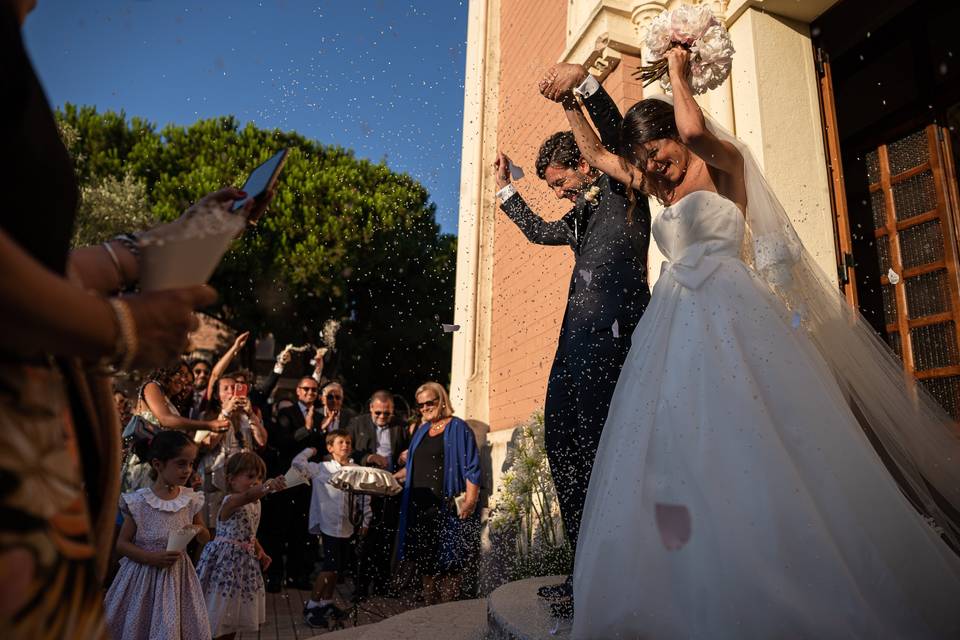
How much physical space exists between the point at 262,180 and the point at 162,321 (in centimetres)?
40

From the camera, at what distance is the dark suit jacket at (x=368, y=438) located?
689cm

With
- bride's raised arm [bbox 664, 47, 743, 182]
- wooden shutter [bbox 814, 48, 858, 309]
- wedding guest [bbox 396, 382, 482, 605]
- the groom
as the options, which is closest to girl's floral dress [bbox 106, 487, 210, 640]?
the groom

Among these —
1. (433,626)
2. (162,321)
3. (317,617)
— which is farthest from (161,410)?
(162,321)

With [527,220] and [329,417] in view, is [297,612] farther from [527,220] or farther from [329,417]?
[527,220]

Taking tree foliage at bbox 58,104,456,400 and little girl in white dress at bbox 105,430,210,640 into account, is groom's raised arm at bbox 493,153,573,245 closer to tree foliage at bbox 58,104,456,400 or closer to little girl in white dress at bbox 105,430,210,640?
little girl in white dress at bbox 105,430,210,640

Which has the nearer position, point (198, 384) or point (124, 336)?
point (124, 336)

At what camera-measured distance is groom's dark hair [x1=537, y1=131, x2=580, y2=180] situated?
3.11 m

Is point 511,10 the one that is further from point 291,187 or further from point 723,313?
point 291,187

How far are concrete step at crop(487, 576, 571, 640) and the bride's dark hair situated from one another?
1.73 m

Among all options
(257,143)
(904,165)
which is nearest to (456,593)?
(904,165)

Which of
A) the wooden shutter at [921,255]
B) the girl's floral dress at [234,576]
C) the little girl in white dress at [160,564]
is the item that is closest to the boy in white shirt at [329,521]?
the girl's floral dress at [234,576]

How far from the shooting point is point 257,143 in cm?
2022

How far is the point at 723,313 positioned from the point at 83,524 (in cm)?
201

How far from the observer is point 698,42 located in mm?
2672
